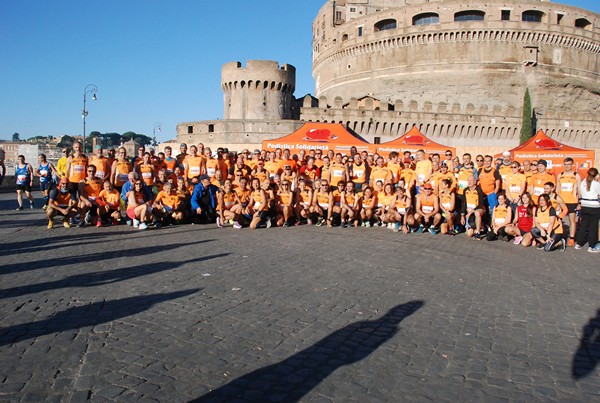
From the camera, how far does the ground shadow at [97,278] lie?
18.4 ft

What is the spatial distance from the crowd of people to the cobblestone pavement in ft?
7.18

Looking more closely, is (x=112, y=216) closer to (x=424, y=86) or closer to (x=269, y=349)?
(x=269, y=349)

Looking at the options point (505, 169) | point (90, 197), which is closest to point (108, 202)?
point (90, 197)

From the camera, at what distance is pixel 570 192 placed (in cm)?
1041

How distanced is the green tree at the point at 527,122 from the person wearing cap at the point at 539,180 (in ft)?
117

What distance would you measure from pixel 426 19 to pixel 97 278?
54503 millimetres

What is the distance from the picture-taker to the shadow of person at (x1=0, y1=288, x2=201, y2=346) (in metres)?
4.25

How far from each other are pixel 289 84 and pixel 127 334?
133ft

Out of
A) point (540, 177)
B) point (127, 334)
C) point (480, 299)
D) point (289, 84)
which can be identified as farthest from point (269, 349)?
point (289, 84)

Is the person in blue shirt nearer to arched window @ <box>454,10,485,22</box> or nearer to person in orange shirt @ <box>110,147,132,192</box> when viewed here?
person in orange shirt @ <box>110,147,132,192</box>

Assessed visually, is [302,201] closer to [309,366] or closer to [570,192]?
[570,192]

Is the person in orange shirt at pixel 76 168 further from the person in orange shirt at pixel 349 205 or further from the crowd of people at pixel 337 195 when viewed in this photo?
the person in orange shirt at pixel 349 205

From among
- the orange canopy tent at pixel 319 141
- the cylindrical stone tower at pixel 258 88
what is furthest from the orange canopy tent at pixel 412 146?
the cylindrical stone tower at pixel 258 88

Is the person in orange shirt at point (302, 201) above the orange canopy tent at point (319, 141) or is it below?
below
